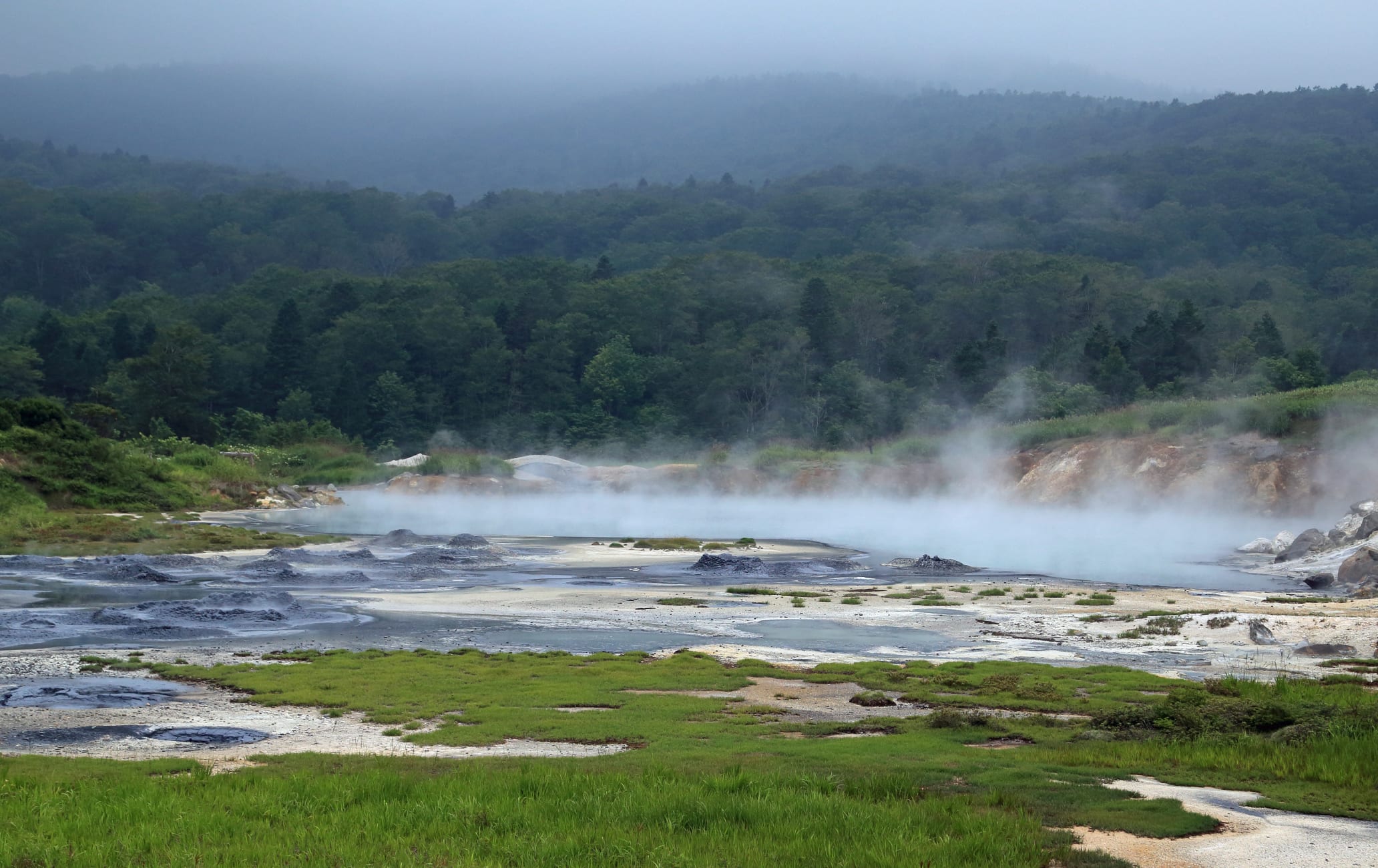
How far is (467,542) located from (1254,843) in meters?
37.6

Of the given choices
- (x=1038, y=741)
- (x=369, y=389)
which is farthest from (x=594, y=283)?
(x=1038, y=741)

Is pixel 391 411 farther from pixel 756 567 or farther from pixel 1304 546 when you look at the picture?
pixel 1304 546

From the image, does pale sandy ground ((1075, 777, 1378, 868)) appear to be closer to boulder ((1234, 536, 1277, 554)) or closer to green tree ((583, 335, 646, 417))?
boulder ((1234, 536, 1277, 554))

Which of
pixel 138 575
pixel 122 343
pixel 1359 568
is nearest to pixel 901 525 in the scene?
pixel 1359 568

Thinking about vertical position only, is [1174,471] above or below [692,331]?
below

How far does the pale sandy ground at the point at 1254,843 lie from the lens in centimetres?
898

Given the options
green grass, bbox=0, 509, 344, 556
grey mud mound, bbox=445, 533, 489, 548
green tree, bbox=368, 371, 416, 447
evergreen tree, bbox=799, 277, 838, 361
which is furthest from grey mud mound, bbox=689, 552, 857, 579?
evergreen tree, bbox=799, 277, 838, 361

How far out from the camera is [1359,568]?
1288 inches

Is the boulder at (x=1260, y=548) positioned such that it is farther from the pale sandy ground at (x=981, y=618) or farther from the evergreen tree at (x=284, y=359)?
the evergreen tree at (x=284, y=359)

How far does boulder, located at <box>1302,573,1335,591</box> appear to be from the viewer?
108ft

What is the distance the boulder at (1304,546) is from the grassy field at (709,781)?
2537cm

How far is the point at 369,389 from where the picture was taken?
4306 inches

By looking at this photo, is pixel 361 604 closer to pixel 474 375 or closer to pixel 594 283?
pixel 474 375

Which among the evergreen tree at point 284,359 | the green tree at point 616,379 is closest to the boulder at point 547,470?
the green tree at point 616,379
